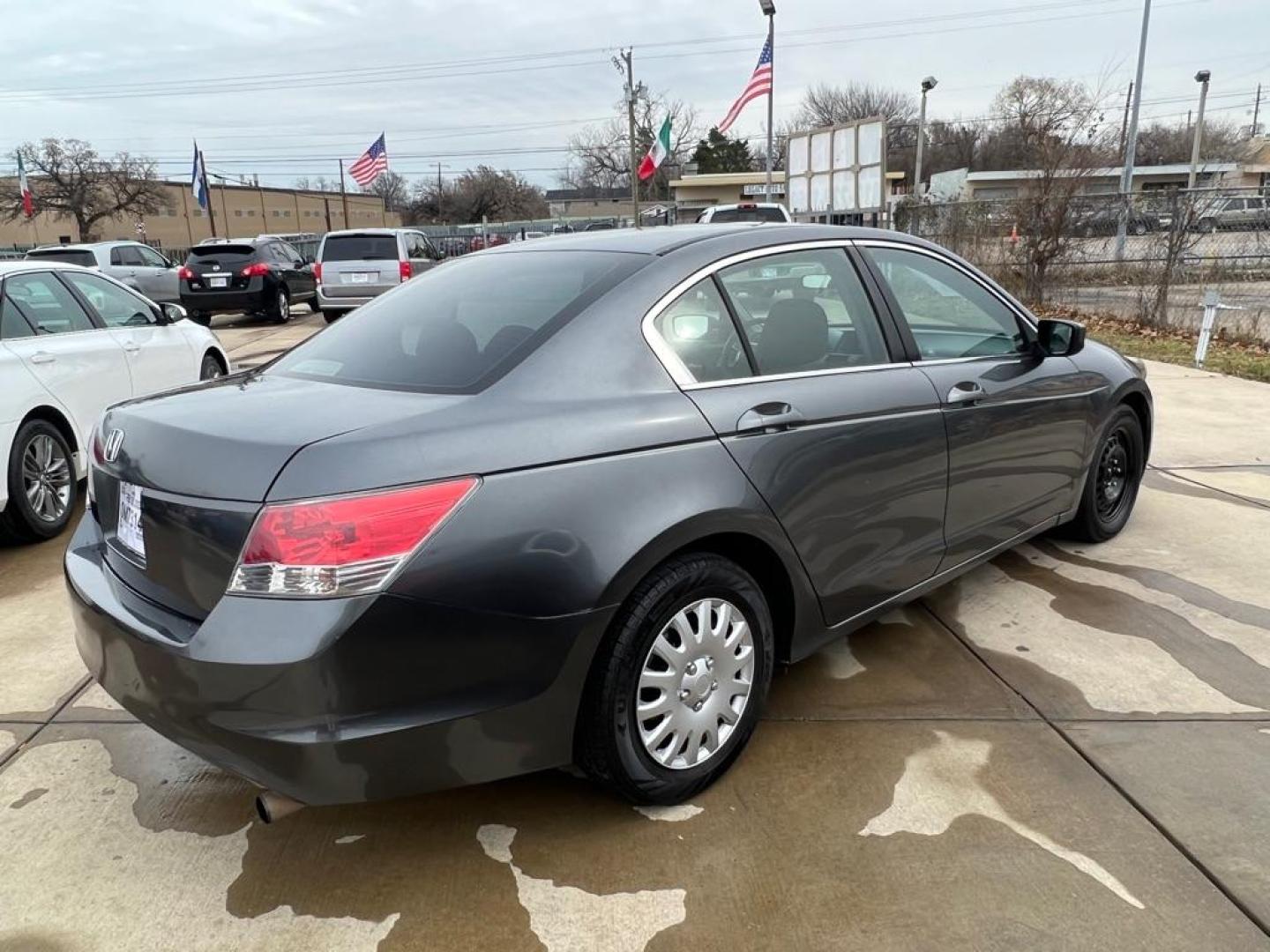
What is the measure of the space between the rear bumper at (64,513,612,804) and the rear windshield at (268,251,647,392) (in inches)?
26.8

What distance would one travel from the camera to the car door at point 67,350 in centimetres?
521

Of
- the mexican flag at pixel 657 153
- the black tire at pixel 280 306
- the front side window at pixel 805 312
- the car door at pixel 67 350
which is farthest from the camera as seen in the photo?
the mexican flag at pixel 657 153

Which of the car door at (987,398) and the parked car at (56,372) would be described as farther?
the parked car at (56,372)

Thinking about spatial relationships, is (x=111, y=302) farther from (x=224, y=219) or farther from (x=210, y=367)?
(x=224, y=219)

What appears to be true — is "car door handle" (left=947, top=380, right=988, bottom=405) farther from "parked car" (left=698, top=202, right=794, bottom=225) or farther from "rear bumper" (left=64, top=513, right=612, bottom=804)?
"parked car" (left=698, top=202, right=794, bottom=225)

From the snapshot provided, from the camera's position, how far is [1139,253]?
1332 centimetres

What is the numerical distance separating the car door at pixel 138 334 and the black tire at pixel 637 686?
4.96m

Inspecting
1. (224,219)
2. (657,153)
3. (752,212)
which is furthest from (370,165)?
(224,219)

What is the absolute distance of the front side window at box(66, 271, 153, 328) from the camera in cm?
590

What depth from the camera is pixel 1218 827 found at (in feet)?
8.32

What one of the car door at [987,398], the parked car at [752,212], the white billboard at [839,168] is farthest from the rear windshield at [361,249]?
the car door at [987,398]

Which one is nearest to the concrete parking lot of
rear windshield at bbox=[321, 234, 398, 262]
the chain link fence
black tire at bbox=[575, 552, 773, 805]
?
black tire at bbox=[575, 552, 773, 805]

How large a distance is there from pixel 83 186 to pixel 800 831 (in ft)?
197

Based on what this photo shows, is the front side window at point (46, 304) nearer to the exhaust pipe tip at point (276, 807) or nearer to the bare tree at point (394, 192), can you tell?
the exhaust pipe tip at point (276, 807)
